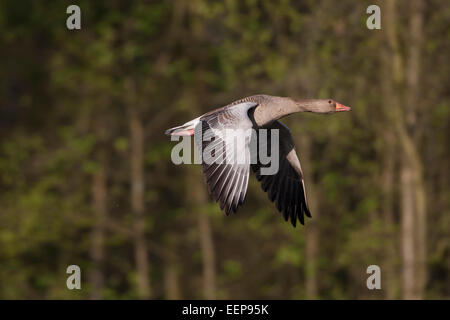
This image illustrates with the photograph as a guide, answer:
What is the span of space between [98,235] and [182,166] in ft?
9.22

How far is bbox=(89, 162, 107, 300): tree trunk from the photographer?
2336 centimetres

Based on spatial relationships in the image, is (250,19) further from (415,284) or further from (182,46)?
(415,284)

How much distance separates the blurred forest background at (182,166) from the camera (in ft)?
67.2

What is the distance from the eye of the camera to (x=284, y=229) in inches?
968

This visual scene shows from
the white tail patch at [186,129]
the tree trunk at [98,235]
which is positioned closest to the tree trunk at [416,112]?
the tree trunk at [98,235]

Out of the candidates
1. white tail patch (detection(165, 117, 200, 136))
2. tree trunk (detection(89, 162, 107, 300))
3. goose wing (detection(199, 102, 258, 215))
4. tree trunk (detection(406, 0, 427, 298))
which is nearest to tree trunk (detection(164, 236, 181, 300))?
Result: tree trunk (detection(89, 162, 107, 300))

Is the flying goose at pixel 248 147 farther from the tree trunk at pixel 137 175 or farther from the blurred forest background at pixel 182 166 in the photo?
the tree trunk at pixel 137 175

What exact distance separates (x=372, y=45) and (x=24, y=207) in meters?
9.89

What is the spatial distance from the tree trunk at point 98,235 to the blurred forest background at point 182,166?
40 millimetres

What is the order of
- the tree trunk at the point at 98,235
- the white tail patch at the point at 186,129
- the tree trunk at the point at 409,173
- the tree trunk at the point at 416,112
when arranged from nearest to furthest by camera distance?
1. the white tail patch at the point at 186,129
2. the tree trunk at the point at 409,173
3. the tree trunk at the point at 416,112
4. the tree trunk at the point at 98,235

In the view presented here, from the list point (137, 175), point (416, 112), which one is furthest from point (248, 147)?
point (137, 175)

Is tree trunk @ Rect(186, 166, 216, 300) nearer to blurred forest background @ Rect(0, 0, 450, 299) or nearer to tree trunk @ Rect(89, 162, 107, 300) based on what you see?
blurred forest background @ Rect(0, 0, 450, 299)

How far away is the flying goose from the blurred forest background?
746 centimetres

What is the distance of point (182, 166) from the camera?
78.5 feet
